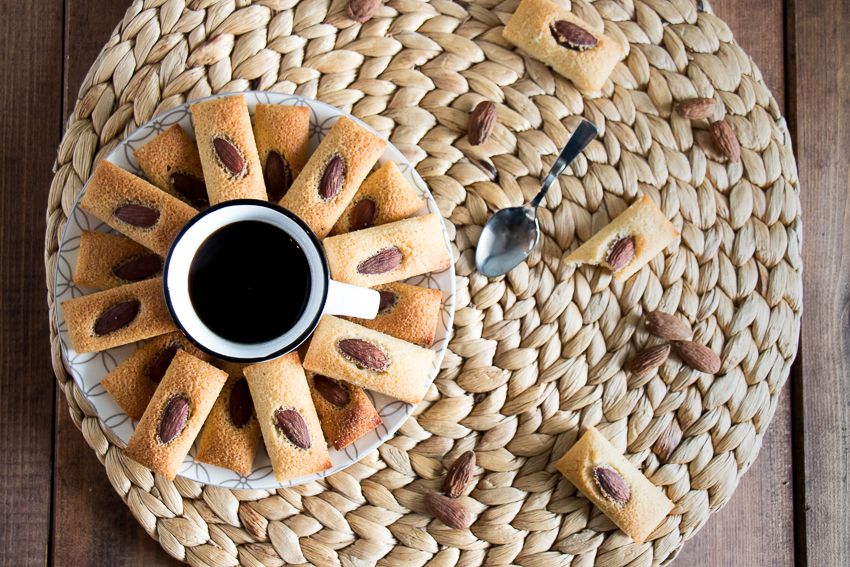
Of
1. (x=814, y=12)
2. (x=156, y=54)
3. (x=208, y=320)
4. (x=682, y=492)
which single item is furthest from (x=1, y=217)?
(x=814, y=12)

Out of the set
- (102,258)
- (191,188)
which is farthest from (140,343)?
(191,188)

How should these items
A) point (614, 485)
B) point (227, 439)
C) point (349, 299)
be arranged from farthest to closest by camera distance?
point (614, 485), point (227, 439), point (349, 299)

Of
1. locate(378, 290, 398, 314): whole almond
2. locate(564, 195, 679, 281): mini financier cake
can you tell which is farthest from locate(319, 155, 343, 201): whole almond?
locate(564, 195, 679, 281): mini financier cake

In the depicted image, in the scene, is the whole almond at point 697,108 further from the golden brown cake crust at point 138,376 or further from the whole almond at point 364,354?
the golden brown cake crust at point 138,376

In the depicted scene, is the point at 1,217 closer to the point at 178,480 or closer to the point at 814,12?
the point at 178,480

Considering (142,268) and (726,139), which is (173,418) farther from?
(726,139)

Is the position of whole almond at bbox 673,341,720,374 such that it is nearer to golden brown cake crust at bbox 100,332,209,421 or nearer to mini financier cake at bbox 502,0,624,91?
mini financier cake at bbox 502,0,624,91
